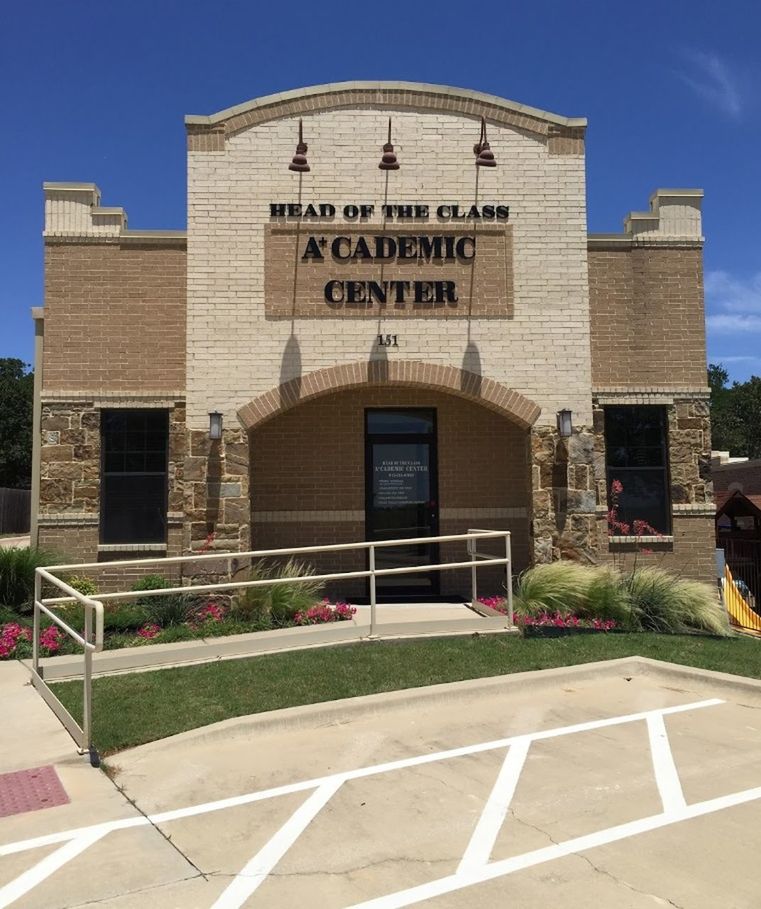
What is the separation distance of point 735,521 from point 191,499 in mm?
11943

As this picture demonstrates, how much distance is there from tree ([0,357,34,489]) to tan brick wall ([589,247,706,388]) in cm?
4144

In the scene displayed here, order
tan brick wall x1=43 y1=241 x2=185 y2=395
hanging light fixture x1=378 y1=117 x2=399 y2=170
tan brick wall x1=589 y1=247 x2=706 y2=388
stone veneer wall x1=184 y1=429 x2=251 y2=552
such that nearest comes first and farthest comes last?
stone veneer wall x1=184 y1=429 x2=251 y2=552, hanging light fixture x1=378 y1=117 x2=399 y2=170, tan brick wall x1=43 y1=241 x2=185 y2=395, tan brick wall x1=589 y1=247 x2=706 y2=388

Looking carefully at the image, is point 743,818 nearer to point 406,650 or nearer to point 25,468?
point 406,650

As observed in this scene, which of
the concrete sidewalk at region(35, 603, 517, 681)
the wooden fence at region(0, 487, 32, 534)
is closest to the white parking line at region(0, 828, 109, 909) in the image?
the concrete sidewalk at region(35, 603, 517, 681)

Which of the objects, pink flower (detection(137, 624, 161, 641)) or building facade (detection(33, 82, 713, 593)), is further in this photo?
building facade (detection(33, 82, 713, 593))

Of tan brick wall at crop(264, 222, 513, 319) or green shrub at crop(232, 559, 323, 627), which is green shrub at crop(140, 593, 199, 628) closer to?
green shrub at crop(232, 559, 323, 627)

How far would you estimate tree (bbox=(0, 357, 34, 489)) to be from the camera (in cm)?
4753

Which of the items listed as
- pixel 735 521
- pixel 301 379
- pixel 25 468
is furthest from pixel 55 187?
pixel 25 468

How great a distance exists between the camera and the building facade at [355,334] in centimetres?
1166

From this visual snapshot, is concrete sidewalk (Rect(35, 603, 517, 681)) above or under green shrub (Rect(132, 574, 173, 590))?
under

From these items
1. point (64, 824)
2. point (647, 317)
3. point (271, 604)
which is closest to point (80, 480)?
point (271, 604)

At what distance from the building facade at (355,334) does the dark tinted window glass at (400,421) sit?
0.27m

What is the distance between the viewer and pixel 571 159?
1224 cm

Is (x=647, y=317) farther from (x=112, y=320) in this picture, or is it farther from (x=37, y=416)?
(x=37, y=416)
